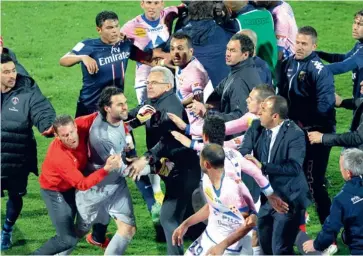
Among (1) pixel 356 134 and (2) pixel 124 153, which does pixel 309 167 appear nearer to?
(1) pixel 356 134

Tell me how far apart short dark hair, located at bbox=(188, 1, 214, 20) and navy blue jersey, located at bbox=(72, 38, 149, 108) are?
0.80 meters

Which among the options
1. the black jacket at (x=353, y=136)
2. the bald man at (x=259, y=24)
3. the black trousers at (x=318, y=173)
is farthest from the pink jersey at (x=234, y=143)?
the bald man at (x=259, y=24)

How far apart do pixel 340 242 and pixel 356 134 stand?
1433 mm

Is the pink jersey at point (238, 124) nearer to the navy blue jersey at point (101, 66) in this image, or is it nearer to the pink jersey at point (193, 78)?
the pink jersey at point (193, 78)

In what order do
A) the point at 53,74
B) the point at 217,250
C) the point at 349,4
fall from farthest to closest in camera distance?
the point at 349,4, the point at 53,74, the point at 217,250

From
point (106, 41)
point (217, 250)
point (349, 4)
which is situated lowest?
point (349, 4)

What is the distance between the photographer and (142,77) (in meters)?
12.3

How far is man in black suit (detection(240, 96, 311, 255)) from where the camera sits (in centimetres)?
902

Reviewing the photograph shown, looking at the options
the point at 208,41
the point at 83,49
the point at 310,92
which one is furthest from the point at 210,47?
the point at 83,49

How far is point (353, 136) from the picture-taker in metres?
9.70

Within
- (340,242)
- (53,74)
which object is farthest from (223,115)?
(53,74)

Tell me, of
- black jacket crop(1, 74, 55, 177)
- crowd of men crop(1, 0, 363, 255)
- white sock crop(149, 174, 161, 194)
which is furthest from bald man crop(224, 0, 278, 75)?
black jacket crop(1, 74, 55, 177)

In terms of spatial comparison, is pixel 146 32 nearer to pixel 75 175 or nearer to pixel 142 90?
pixel 142 90

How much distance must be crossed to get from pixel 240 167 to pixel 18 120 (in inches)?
101
